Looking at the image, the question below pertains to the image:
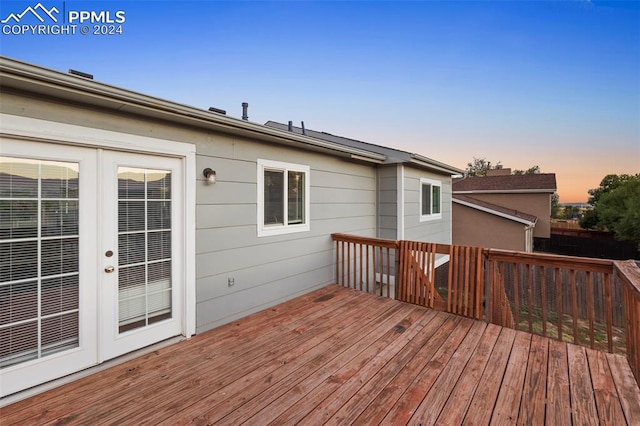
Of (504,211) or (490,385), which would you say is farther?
(504,211)

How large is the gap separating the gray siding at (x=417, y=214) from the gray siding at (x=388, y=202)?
274 mm

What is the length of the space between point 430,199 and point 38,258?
7.20 meters

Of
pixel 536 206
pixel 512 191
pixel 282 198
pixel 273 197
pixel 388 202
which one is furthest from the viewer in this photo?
pixel 512 191

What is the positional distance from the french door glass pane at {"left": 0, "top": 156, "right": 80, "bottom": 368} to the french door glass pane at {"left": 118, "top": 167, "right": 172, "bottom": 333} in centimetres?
33

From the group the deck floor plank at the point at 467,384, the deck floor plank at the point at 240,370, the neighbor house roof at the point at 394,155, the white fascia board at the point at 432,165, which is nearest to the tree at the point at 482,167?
the white fascia board at the point at 432,165

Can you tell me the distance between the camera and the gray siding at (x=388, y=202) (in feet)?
18.7

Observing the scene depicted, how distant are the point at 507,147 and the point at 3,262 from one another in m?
16.6

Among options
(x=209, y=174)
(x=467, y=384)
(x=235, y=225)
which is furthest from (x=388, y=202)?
(x=467, y=384)

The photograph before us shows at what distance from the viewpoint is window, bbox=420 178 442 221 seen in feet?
21.8

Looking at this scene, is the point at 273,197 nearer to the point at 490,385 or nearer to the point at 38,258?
the point at 38,258

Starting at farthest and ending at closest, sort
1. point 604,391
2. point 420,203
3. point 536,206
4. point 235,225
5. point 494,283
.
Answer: point 536,206, point 420,203, point 235,225, point 494,283, point 604,391

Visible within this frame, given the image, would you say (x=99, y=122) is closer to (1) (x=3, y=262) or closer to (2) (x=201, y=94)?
(1) (x=3, y=262)

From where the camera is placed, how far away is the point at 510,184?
1423 cm

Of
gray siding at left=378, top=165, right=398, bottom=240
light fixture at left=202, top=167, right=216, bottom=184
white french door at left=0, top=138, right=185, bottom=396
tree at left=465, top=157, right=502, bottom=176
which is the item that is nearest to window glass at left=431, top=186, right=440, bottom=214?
gray siding at left=378, top=165, right=398, bottom=240
